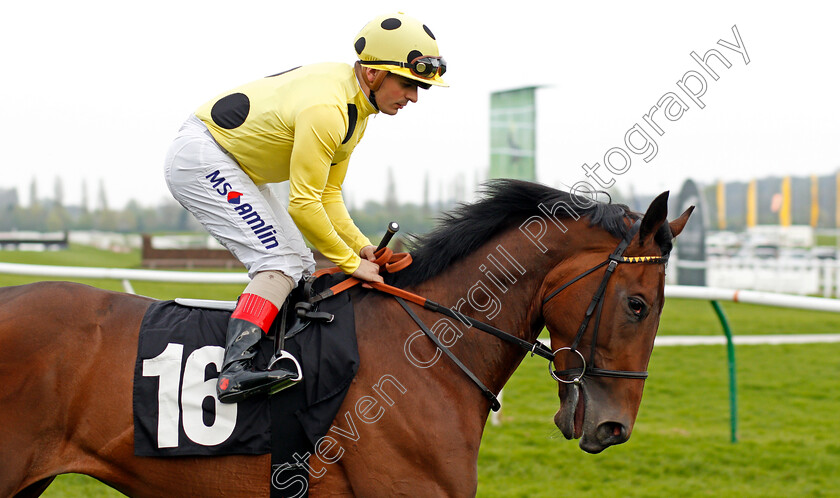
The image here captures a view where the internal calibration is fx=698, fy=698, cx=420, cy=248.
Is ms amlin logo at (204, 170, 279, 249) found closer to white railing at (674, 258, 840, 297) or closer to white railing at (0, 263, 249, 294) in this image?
white railing at (0, 263, 249, 294)

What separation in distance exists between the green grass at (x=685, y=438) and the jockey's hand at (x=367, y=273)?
0.84 meters

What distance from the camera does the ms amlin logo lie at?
2508mm

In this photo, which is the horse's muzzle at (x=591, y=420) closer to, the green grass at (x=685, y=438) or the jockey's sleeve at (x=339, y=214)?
the green grass at (x=685, y=438)

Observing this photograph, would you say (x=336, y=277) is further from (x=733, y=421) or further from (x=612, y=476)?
(x=733, y=421)

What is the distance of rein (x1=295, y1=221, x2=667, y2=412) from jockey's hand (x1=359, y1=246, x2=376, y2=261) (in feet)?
0.10

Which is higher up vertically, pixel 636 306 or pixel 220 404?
pixel 636 306

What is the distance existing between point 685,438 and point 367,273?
4.07 m

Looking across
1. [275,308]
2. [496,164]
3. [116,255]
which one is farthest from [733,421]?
[116,255]

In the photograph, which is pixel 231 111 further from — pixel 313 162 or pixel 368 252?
pixel 368 252

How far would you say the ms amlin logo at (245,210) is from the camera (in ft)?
8.23

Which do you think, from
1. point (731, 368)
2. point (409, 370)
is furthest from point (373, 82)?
point (731, 368)

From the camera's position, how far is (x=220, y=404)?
2336mm

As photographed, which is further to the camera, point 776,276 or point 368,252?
point 776,276

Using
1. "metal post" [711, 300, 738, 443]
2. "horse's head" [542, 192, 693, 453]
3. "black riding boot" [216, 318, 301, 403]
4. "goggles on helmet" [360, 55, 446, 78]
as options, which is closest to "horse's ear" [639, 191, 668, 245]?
"horse's head" [542, 192, 693, 453]
